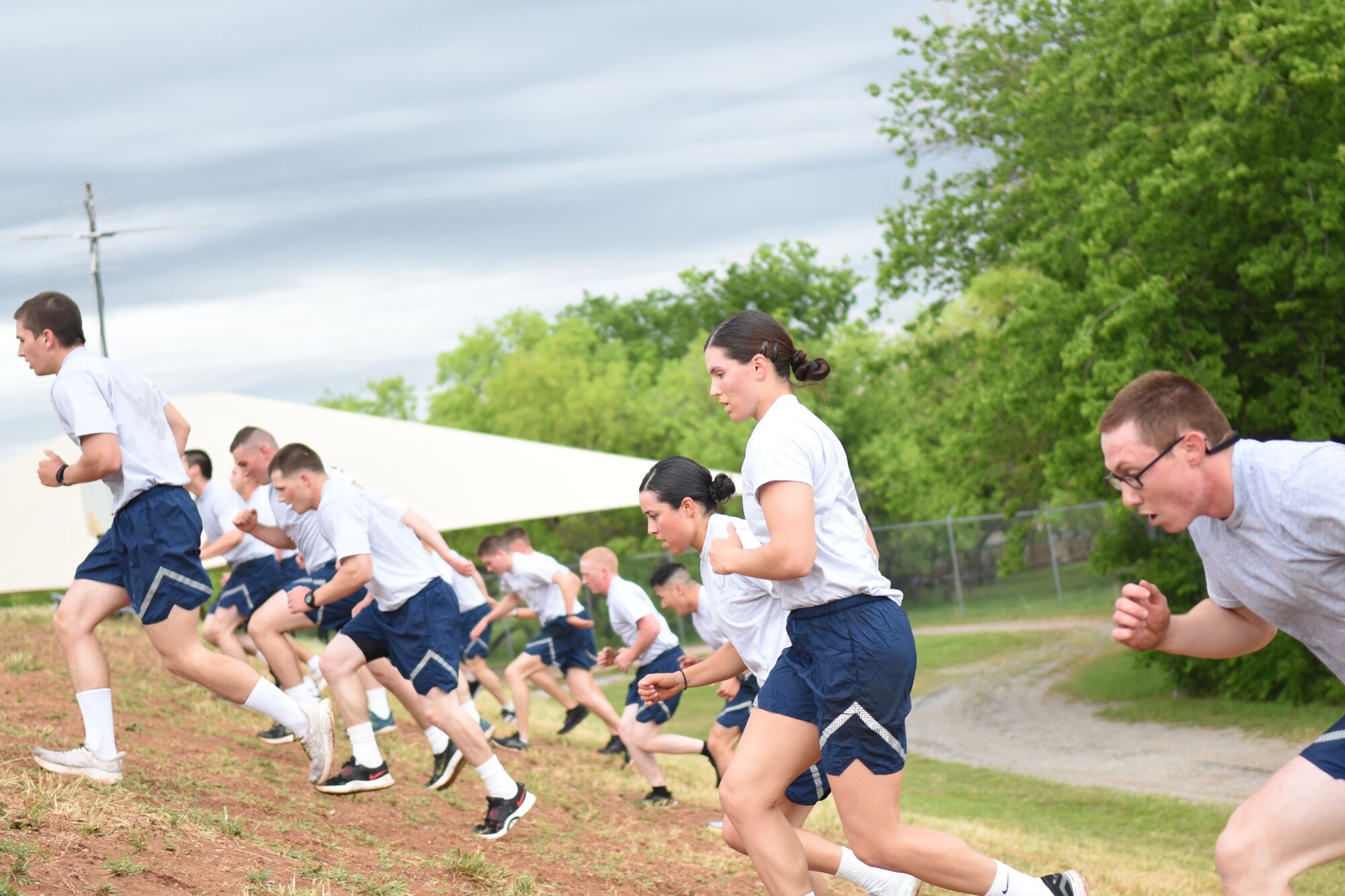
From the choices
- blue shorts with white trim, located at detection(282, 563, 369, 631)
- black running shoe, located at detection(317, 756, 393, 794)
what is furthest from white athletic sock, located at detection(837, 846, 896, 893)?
blue shorts with white trim, located at detection(282, 563, 369, 631)

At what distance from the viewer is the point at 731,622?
17.1 feet

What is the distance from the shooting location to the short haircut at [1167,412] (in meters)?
3.33

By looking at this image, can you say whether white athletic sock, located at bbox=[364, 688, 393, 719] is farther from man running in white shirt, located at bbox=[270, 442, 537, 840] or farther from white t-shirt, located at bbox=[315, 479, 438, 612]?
white t-shirt, located at bbox=[315, 479, 438, 612]

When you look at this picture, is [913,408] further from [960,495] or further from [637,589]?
[637,589]

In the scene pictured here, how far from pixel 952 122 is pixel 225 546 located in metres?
17.3

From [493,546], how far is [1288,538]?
908cm

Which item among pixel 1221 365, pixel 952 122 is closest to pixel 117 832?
pixel 1221 365

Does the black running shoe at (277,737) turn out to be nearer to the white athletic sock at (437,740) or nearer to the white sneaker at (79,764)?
the white athletic sock at (437,740)

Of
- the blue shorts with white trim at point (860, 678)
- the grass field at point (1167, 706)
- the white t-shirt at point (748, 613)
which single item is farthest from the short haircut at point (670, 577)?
the grass field at point (1167, 706)

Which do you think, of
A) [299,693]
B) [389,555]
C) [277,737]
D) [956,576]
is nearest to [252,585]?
[277,737]

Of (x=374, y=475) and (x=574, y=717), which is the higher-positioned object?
(x=374, y=475)

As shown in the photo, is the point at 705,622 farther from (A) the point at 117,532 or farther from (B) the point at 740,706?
(A) the point at 117,532

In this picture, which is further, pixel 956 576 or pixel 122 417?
pixel 956 576

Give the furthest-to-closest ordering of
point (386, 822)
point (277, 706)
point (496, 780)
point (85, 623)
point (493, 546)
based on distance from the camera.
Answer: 1. point (493, 546)
2. point (386, 822)
3. point (496, 780)
4. point (277, 706)
5. point (85, 623)
